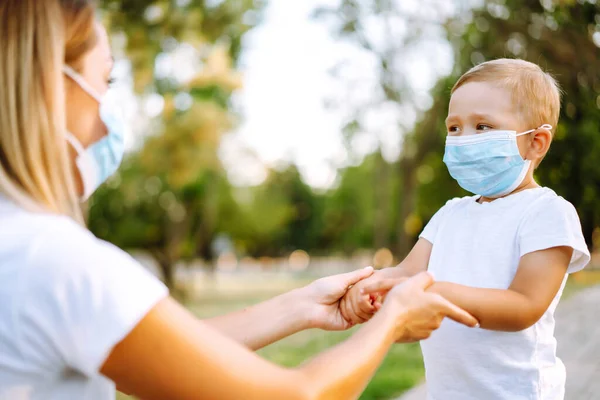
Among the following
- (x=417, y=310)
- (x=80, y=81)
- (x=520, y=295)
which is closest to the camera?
(x=80, y=81)

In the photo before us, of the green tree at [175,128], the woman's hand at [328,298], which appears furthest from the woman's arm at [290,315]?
the green tree at [175,128]

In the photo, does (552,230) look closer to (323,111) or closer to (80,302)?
(80,302)

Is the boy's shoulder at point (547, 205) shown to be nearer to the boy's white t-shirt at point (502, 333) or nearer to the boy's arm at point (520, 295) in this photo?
the boy's white t-shirt at point (502, 333)

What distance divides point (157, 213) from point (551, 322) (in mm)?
28132

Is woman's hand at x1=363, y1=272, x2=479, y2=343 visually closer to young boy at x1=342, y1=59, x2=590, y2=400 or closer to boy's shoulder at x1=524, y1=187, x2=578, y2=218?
young boy at x1=342, y1=59, x2=590, y2=400

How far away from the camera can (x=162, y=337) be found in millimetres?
1318

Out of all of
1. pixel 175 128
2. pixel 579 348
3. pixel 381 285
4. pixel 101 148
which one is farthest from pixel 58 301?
pixel 175 128

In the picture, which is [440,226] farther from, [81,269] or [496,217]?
[81,269]

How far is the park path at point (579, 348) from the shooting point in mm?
5496

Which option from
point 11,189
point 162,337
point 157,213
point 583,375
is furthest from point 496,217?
point 157,213

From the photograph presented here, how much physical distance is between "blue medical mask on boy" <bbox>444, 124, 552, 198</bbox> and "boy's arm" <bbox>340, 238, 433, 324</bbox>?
31cm

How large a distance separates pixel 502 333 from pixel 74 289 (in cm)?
148

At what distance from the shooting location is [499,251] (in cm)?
225

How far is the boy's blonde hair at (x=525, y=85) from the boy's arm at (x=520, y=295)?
0.55m
